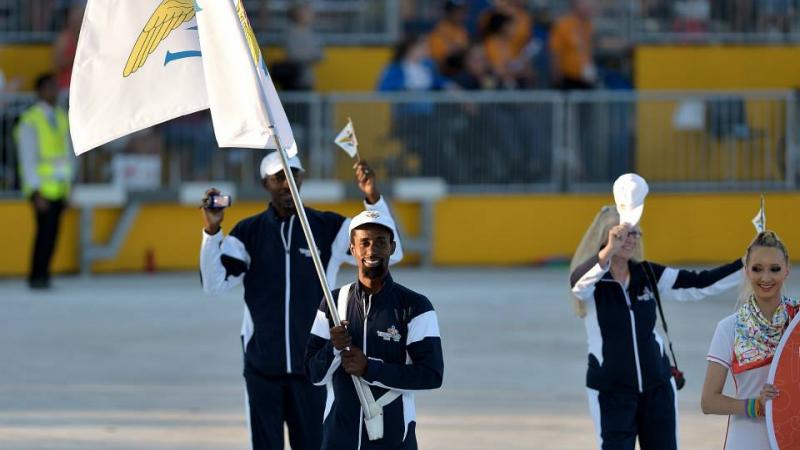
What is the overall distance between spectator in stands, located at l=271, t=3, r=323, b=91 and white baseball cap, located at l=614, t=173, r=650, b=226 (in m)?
10.5

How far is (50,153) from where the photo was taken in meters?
15.8

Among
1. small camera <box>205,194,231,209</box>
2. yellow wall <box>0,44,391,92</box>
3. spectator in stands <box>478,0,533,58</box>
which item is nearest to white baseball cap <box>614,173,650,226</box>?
small camera <box>205,194,231,209</box>

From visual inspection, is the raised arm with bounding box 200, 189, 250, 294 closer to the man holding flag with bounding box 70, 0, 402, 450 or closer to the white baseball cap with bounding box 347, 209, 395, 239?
the man holding flag with bounding box 70, 0, 402, 450

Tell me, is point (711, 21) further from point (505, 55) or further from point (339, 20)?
point (339, 20)

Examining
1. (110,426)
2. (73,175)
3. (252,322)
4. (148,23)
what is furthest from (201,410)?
(73,175)

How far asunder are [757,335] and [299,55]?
40.1ft

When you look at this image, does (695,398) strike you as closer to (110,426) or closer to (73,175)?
(110,426)

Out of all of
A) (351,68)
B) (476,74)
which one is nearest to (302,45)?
(351,68)

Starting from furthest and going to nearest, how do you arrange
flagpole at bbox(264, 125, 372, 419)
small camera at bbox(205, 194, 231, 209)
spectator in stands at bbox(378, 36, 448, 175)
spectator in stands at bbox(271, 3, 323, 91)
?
spectator in stands at bbox(271, 3, 323, 91)
spectator in stands at bbox(378, 36, 448, 175)
small camera at bbox(205, 194, 231, 209)
flagpole at bbox(264, 125, 372, 419)

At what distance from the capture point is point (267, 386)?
775cm

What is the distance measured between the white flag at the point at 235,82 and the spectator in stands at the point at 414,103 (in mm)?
10669

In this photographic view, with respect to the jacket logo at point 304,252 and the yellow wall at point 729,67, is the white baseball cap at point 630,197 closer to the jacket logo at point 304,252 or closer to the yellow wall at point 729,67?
the jacket logo at point 304,252

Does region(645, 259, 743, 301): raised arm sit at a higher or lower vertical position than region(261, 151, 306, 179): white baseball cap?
lower

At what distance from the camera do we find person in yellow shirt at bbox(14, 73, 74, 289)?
1577 cm
